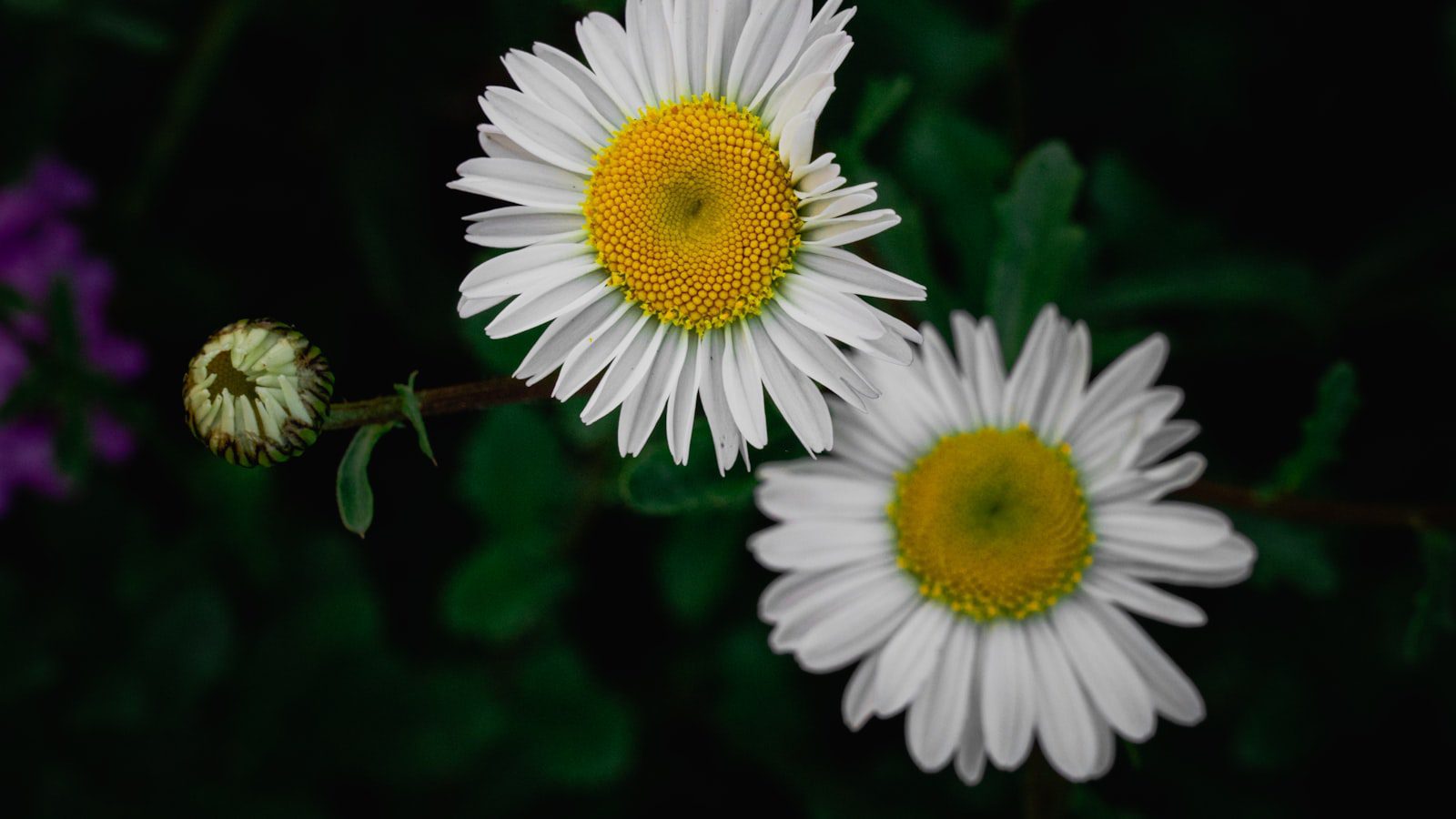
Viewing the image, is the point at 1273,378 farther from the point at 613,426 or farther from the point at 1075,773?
the point at 613,426

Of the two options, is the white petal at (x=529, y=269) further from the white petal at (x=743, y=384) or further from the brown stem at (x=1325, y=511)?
the brown stem at (x=1325, y=511)

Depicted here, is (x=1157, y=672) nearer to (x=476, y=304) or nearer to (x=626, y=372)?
(x=626, y=372)

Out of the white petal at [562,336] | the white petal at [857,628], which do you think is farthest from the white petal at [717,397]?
the white petal at [857,628]

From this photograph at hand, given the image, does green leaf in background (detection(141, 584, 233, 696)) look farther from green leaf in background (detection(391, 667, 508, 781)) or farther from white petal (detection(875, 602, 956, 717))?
white petal (detection(875, 602, 956, 717))

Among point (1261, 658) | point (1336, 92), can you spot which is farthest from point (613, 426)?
point (1336, 92)

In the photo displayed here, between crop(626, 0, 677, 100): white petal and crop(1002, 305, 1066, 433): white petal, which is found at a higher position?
crop(626, 0, 677, 100): white petal

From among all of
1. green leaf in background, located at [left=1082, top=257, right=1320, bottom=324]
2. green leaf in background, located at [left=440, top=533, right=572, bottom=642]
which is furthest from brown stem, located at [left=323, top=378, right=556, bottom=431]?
green leaf in background, located at [left=1082, top=257, right=1320, bottom=324]
